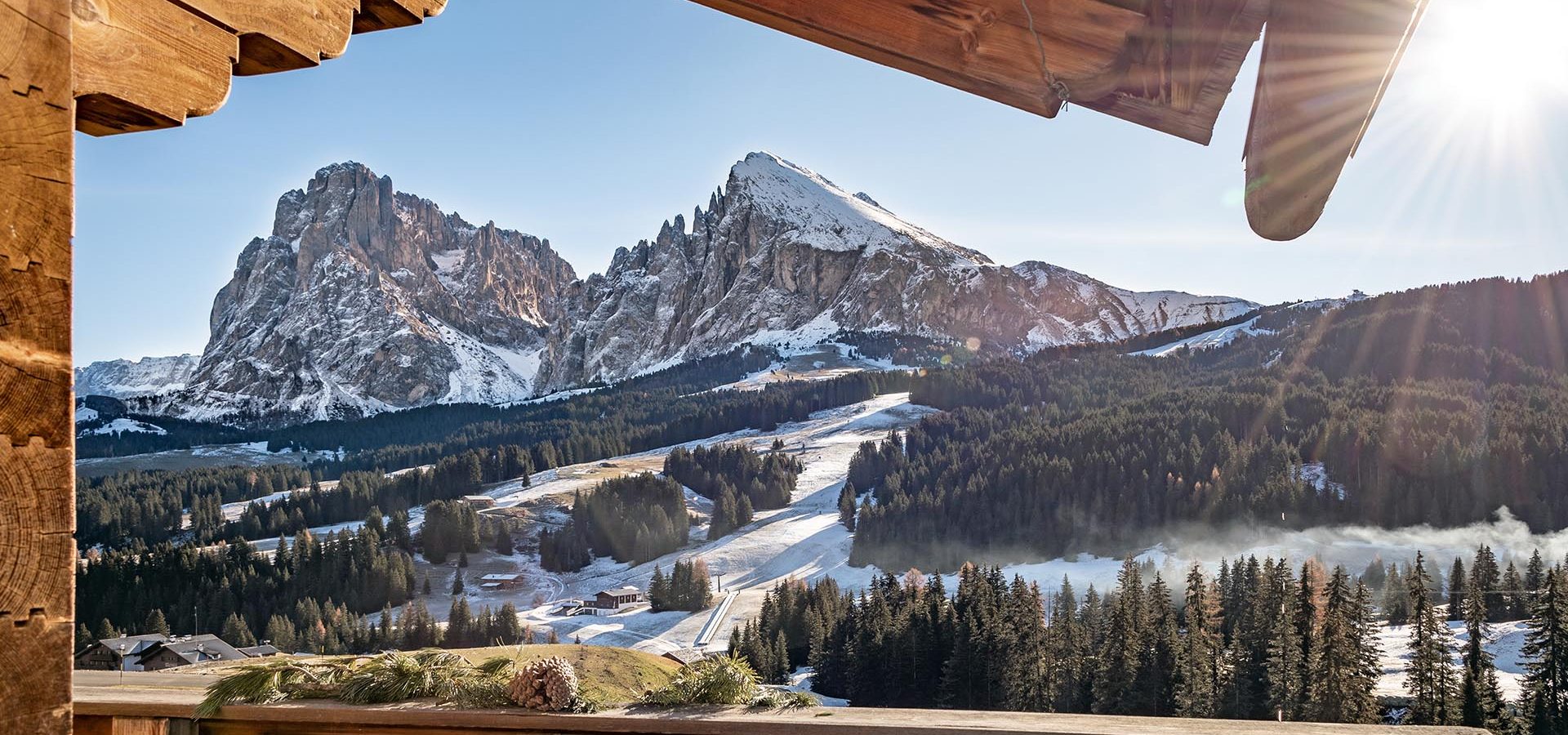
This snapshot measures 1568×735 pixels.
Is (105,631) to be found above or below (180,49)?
below

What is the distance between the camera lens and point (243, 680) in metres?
3.46

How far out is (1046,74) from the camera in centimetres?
308

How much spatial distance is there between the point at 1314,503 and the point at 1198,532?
12106mm

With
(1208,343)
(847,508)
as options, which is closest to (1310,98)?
(847,508)

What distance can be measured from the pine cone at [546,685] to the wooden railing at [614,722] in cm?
5

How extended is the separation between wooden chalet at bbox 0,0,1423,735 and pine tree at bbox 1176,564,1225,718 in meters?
57.0

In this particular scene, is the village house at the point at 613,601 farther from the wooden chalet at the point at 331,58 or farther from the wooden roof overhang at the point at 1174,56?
the wooden roof overhang at the point at 1174,56

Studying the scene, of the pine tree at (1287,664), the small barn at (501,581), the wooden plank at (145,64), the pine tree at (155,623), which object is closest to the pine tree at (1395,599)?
the pine tree at (1287,664)

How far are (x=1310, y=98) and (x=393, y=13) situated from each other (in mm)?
2434

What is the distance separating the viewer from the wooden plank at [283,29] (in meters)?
2.41

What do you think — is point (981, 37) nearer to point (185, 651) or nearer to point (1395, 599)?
point (185, 651)

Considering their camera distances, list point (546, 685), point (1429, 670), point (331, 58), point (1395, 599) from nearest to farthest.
→ point (331, 58) → point (546, 685) → point (1429, 670) → point (1395, 599)

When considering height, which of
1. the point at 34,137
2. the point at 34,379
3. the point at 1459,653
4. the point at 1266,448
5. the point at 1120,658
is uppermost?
the point at 34,137

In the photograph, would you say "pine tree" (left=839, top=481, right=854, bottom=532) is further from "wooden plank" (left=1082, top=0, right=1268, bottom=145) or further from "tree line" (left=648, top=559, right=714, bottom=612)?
"wooden plank" (left=1082, top=0, right=1268, bottom=145)
